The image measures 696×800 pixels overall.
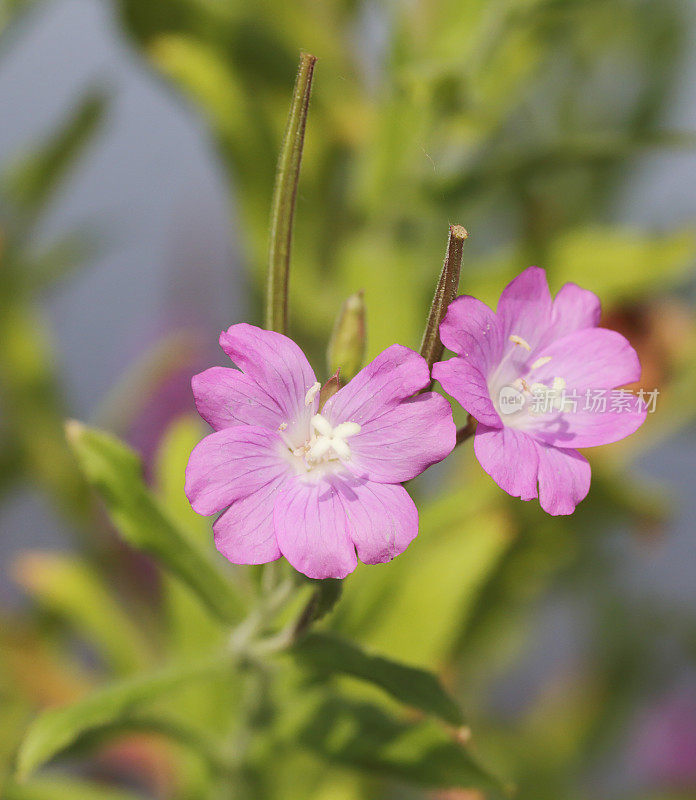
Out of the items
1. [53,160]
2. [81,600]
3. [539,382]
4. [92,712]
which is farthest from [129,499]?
[53,160]

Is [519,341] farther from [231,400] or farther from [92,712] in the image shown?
[92,712]

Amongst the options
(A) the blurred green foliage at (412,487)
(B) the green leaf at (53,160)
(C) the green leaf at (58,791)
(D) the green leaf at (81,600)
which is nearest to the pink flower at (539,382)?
(A) the blurred green foliage at (412,487)

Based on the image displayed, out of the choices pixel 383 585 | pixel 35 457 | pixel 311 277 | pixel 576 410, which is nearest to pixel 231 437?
pixel 576 410

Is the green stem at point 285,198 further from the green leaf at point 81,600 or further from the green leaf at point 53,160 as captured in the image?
the green leaf at point 53,160

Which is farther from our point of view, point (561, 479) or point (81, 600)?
point (81, 600)

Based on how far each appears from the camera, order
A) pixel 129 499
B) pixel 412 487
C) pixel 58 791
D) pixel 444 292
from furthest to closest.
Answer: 1. pixel 412 487
2. pixel 58 791
3. pixel 129 499
4. pixel 444 292

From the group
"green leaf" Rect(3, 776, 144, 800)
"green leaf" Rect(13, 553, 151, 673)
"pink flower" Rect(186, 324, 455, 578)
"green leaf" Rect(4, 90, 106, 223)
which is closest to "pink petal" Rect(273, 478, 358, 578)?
"pink flower" Rect(186, 324, 455, 578)
